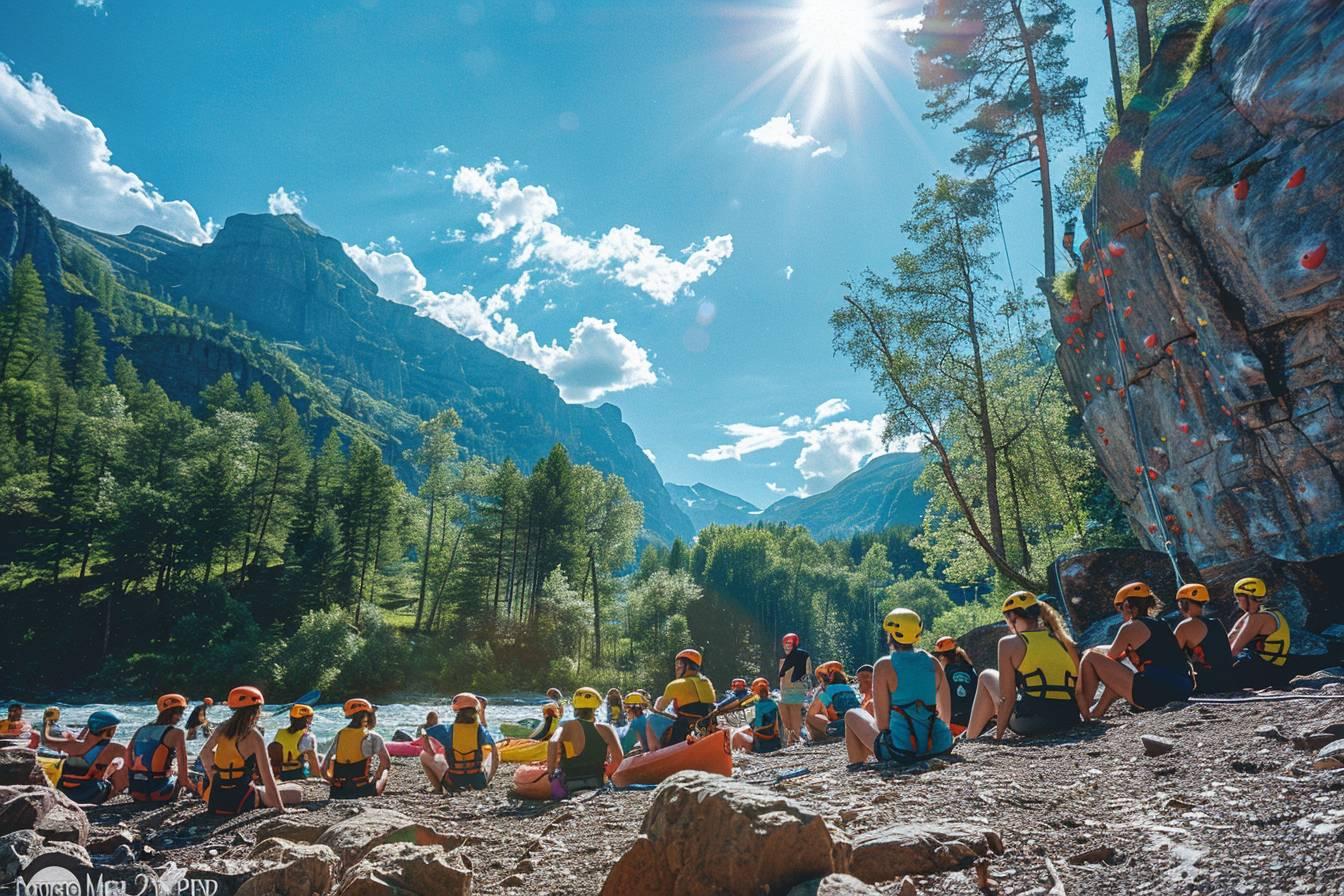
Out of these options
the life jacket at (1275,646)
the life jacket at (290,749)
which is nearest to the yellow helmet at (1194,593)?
the life jacket at (1275,646)

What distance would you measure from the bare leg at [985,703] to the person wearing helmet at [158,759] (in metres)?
11.0

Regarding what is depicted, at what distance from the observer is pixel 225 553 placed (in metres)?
51.0

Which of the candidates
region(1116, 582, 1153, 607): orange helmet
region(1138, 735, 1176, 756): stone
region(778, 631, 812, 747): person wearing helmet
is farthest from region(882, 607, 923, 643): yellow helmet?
region(778, 631, 812, 747): person wearing helmet

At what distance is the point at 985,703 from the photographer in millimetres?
7746

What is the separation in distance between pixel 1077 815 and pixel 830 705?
8.69m

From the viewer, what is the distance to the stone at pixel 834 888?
2910 millimetres

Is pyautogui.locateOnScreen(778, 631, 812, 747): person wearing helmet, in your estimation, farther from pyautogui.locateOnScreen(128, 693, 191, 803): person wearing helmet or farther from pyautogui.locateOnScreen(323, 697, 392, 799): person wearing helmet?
pyautogui.locateOnScreen(128, 693, 191, 803): person wearing helmet

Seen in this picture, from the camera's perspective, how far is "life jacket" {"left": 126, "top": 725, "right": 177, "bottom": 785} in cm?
945

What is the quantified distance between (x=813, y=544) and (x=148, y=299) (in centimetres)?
20858

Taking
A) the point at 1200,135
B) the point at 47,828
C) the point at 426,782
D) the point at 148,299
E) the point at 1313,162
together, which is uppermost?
the point at 148,299

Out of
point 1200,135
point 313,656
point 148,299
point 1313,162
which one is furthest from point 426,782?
point 148,299

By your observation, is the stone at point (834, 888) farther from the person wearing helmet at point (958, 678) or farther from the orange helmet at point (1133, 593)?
the person wearing helmet at point (958, 678)

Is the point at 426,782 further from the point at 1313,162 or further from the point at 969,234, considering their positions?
the point at 969,234

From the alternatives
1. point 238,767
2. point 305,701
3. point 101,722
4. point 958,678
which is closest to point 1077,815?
point 958,678
